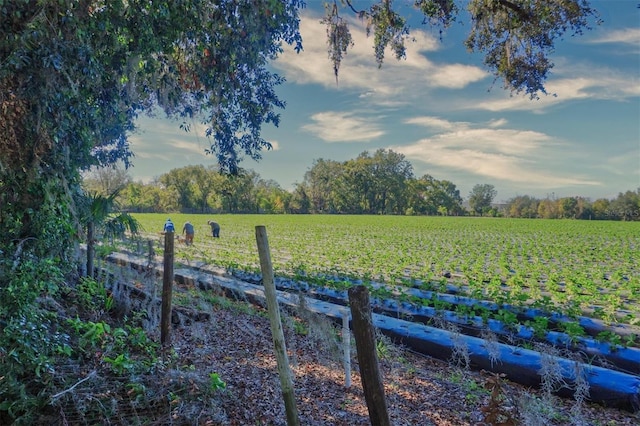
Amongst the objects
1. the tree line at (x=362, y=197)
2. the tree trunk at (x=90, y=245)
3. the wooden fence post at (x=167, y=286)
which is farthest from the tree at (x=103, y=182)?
the tree line at (x=362, y=197)

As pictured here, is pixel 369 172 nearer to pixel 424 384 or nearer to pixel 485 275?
pixel 485 275

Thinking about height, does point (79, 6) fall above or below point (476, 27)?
below

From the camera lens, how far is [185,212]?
4328 centimetres

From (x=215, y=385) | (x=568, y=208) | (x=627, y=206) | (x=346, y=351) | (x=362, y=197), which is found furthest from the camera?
(x=362, y=197)

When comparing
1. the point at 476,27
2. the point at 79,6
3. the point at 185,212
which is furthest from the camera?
the point at 185,212

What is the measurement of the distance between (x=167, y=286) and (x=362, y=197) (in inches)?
2834

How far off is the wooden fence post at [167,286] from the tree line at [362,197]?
3493 centimetres

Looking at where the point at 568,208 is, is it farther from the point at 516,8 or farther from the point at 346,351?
the point at 346,351

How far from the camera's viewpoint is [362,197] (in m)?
75.5

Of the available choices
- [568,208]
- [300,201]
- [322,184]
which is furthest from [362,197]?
[568,208]

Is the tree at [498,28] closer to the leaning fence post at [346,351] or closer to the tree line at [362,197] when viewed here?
the leaning fence post at [346,351]

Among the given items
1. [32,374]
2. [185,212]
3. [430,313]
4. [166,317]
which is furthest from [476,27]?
[185,212]

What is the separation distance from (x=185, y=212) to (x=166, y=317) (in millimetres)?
41225

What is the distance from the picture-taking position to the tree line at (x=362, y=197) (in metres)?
42.0
